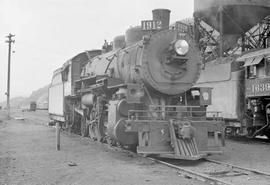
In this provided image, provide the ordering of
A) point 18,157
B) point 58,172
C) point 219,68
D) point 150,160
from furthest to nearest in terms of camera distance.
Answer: point 219,68, point 18,157, point 150,160, point 58,172

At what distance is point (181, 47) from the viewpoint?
9.95 m

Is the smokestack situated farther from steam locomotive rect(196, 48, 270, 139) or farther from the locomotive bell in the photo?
steam locomotive rect(196, 48, 270, 139)

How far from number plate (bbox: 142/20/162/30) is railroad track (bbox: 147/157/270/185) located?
339cm

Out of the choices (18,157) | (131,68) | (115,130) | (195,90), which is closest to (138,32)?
(131,68)

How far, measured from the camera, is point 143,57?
9828mm

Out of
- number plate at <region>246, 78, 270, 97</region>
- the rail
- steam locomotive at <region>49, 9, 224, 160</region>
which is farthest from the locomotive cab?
the rail

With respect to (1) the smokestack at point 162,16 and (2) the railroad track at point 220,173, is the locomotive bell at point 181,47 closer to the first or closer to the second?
(1) the smokestack at point 162,16

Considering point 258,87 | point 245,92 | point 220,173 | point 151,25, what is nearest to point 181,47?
point 151,25

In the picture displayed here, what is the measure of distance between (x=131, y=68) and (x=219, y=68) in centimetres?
566

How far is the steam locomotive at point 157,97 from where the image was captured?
9086 mm

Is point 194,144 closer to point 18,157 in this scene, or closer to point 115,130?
point 115,130

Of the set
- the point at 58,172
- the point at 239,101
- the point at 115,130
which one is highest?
the point at 239,101

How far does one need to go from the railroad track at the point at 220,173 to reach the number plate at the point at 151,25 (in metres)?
3.39

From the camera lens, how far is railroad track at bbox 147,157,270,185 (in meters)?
6.82
